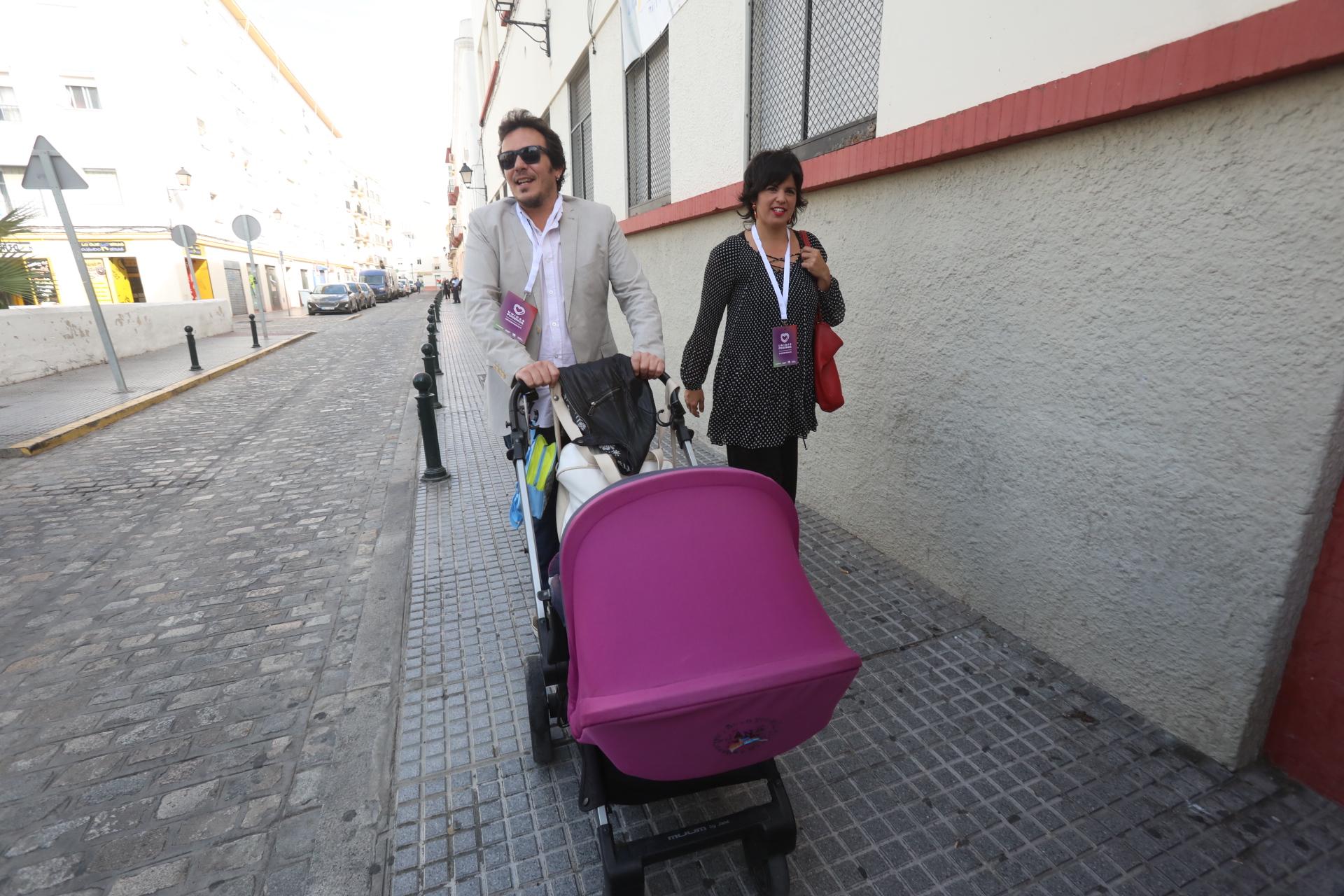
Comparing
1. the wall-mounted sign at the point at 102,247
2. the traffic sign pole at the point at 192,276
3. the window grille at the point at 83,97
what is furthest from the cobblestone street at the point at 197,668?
the window grille at the point at 83,97

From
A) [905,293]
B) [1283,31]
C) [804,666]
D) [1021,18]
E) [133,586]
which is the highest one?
[1021,18]

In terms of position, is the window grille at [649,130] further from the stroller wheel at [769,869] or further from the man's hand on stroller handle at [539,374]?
the stroller wheel at [769,869]

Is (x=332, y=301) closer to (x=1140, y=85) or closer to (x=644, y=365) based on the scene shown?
(x=644, y=365)

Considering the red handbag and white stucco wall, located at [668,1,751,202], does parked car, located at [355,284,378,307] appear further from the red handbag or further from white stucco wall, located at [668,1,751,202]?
the red handbag

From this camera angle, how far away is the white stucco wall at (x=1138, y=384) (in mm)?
2025

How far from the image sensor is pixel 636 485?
5.49 ft

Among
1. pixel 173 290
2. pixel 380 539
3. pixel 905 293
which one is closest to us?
pixel 905 293

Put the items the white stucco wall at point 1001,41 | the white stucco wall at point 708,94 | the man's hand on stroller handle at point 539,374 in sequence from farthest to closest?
the white stucco wall at point 708,94
the man's hand on stroller handle at point 539,374
the white stucco wall at point 1001,41

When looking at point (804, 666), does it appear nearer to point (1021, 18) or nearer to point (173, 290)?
point (1021, 18)

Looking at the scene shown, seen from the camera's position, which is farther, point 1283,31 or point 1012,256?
point 1012,256

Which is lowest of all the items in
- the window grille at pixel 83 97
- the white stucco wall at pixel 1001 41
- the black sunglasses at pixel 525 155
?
the black sunglasses at pixel 525 155

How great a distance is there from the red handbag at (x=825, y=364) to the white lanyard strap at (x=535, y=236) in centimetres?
117

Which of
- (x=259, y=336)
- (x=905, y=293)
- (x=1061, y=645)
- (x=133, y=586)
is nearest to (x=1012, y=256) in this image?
(x=905, y=293)

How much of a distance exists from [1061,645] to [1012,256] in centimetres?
174
